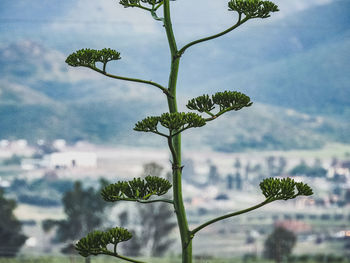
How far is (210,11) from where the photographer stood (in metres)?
6.47

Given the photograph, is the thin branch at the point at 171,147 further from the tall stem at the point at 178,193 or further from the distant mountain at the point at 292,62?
the distant mountain at the point at 292,62

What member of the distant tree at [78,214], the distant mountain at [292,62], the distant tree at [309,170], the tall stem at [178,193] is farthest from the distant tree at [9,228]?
the tall stem at [178,193]

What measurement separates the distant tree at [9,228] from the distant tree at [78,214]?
0.29m

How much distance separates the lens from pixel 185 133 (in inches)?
→ 248

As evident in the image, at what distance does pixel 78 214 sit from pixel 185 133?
4.79 ft

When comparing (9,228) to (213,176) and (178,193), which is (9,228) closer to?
(213,176)

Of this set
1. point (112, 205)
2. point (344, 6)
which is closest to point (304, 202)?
point (112, 205)

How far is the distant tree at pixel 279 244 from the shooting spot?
5723mm

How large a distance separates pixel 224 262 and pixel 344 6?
336cm

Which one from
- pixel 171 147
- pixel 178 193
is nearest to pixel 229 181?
pixel 178 193

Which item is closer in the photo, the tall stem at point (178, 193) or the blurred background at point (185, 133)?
the tall stem at point (178, 193)

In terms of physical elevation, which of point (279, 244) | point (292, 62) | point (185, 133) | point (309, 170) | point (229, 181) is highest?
point (292, 62)

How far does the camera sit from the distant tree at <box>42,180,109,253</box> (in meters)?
5.89

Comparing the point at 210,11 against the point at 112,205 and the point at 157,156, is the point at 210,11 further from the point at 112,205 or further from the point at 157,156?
the point at 112,205
